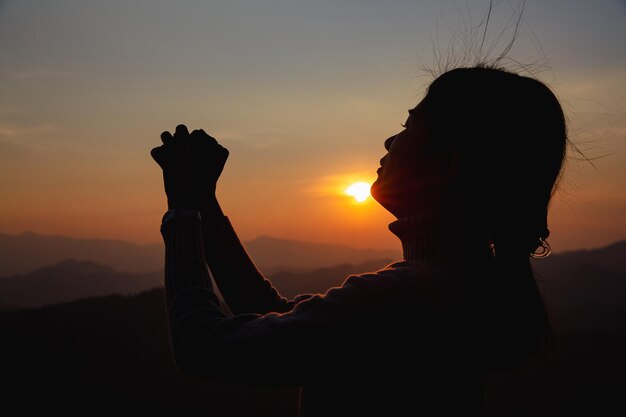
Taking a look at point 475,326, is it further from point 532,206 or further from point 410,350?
point 532,206

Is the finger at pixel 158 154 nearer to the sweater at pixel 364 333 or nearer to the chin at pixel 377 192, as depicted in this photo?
the sweater at pixel 364 333

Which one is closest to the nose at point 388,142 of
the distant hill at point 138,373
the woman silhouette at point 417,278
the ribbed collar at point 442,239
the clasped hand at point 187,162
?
the woman silhouette at point 417,278

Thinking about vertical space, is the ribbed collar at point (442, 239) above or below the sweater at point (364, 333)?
above

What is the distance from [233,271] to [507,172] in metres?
0.91

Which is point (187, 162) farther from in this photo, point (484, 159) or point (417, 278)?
point (484, 159)

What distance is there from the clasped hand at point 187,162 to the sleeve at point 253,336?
0.20 m

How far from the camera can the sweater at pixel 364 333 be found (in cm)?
114

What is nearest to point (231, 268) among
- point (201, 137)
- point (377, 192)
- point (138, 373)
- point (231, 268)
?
point (231, 268)

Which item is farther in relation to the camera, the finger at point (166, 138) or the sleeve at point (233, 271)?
the sleeve at point (233, 271)

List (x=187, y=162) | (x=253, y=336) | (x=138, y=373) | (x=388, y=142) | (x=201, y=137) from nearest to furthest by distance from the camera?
1. (x=253, y=336)
2. (x=187, y=162)
3. (x=201, y=137)
4. (x=388, y=142)
5. (x=138, y=373)

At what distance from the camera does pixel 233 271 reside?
178cm

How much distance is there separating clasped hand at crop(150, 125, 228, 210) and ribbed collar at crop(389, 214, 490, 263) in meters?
0.60

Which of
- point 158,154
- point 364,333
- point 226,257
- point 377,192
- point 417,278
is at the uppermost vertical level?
point 158,154

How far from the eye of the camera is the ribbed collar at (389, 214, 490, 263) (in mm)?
1450
